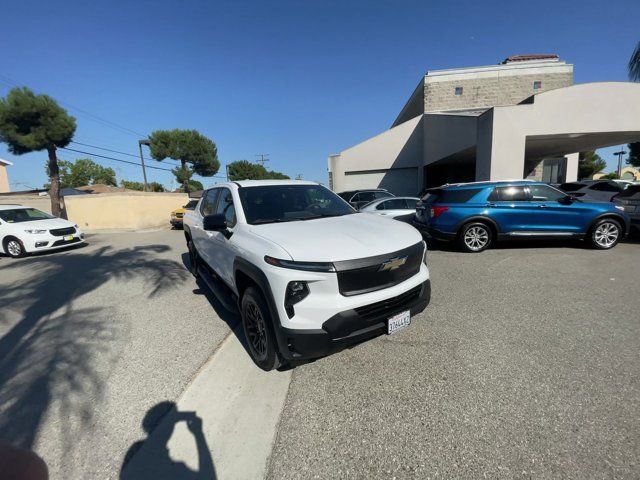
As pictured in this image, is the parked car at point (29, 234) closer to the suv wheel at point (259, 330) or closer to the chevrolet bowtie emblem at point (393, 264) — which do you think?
the suv wheel at point (259, 330)

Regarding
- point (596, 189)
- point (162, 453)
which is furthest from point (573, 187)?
point (162, 453)

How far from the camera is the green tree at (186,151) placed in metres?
36.1

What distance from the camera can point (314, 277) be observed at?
2.32m

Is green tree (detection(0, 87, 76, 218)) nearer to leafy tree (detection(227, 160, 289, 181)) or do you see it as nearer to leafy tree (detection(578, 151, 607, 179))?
leafy tree (detection(227, 160, 289, 181))

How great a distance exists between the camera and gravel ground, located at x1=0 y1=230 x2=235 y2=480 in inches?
84.4

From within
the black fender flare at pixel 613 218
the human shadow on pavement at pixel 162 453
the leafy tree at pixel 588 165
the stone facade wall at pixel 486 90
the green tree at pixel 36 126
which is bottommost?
the human shadow on pavement at pixel 162 453

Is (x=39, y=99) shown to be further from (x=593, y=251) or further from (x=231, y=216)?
(x=593, y=251)

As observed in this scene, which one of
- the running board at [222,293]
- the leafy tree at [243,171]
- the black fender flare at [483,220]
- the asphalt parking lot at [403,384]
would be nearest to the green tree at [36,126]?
the asphalt parking lot at [403,384]

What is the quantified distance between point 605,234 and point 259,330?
8.25m

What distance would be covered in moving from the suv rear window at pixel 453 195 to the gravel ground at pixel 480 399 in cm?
342

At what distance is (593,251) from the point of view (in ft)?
22.2

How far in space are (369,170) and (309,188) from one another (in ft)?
64.6

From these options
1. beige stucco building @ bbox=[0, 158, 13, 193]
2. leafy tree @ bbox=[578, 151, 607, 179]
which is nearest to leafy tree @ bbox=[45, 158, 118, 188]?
beige stucco building @ bbox=[0, 158, 13, 193]

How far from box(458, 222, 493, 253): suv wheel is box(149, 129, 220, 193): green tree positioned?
37.3m
